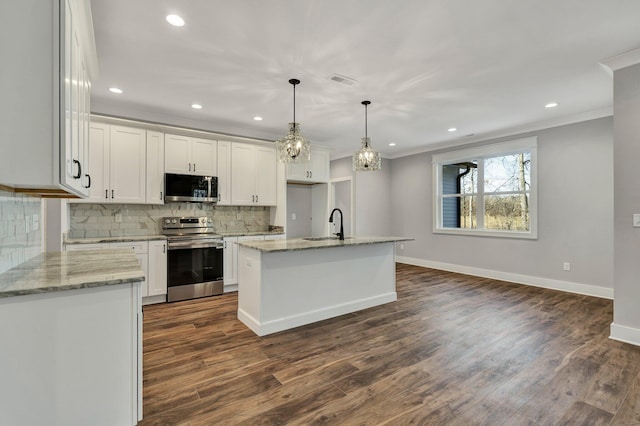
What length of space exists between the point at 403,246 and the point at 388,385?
521 centimetres

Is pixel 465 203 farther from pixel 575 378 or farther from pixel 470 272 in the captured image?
pixel 575 378

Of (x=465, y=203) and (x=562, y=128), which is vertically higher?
(x=562, y=128)

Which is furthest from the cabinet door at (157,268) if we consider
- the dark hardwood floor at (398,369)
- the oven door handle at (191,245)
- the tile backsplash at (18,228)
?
the tile backsplash at (18,228)

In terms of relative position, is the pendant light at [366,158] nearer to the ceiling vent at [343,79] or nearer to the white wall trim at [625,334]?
the ceiling vent at [343,79]

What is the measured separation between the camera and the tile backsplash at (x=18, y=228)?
162 cm

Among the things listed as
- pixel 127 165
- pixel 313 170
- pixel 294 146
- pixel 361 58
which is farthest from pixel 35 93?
pixel 313 170

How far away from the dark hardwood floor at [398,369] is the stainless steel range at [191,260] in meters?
0.43

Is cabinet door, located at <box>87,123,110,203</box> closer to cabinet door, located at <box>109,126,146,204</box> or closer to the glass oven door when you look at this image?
cabinet door, located at <box>109,126,146,204</box>

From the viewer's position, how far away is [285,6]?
2.11 meters

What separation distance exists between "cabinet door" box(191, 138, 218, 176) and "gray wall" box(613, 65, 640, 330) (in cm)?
477

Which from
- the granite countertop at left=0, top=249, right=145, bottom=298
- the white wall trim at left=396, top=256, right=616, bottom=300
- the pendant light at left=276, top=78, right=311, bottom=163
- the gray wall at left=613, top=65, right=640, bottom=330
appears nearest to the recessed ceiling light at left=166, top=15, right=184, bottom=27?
the pendant light at left=276, top=78, right=311, bottom=163

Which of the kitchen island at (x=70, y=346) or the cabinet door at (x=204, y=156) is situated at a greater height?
the cabinet door at (x=204, y=156)

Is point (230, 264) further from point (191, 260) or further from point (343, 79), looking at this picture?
point (343, 79)

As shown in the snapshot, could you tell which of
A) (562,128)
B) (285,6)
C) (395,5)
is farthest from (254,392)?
(562,128)
